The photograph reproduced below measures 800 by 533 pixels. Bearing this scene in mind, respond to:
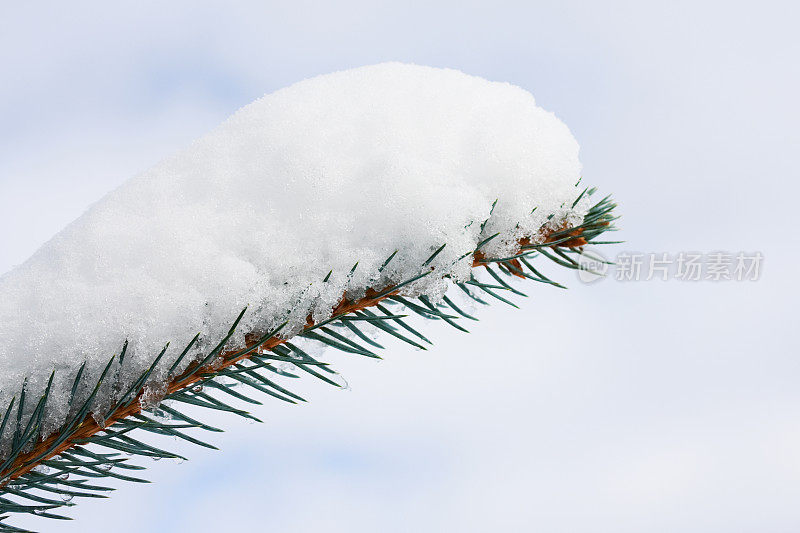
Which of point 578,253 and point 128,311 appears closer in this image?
A: point 128,311

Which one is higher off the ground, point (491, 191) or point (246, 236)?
point (491, 191)

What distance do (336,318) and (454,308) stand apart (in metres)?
0.17

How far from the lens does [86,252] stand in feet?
2.35

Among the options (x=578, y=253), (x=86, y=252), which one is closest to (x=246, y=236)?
(x=86, y=252)

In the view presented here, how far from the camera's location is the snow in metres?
0.67

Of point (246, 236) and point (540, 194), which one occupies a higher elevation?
point (540, 194)

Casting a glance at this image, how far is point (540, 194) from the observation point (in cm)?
77

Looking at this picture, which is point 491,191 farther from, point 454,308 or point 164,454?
point 164,454

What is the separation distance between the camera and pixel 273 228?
696 mm

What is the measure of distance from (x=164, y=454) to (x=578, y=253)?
0.61 m

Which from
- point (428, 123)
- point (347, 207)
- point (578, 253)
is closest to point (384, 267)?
point (347, 207)

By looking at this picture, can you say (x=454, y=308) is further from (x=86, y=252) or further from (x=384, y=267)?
(x=86, y=252)

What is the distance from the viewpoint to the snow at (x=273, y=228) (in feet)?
2.21

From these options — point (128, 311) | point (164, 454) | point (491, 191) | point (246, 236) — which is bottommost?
point (164, 454)
